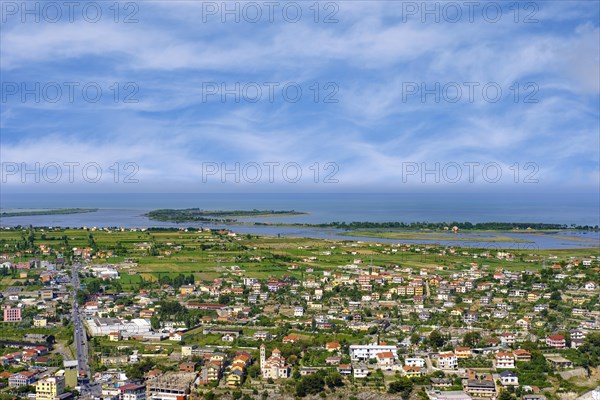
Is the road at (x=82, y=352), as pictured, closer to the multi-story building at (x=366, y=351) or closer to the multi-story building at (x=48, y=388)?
the multi-story building at (x=48, y=388)

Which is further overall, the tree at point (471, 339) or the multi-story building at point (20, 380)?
the tree at point (471, 339)

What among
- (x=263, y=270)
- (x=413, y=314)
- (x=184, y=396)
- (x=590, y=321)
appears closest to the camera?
(x=184, y=396)

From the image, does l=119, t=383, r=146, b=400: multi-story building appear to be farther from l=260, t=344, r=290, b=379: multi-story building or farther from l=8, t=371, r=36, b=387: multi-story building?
l=260, t=344, r=290, b=379: multi-story building

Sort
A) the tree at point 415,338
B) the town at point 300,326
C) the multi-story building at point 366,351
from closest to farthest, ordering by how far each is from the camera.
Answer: the town at point 300,326
the multi-story building at point 366,351
the tree at point 415,338

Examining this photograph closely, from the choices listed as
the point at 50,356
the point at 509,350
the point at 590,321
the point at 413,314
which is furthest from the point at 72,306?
the point at 590,321

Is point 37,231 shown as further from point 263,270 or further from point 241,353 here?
point 241,353

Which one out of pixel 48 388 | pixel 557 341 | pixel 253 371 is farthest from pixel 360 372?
pixel 48 388

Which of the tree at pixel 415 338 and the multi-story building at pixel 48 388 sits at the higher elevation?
the tree at pixel 415 338

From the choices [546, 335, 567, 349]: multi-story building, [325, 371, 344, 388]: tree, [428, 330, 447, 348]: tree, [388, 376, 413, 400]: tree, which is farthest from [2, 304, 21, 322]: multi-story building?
[546, 335, 567, 349]: multi-story building

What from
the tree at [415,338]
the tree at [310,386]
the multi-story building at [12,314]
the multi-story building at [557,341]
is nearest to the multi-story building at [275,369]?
the tree at [310,386]
